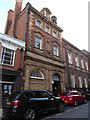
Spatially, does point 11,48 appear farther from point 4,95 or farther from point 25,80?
point 4,95

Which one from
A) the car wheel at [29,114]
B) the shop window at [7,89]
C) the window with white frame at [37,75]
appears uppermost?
the window with white frame at [37,75]

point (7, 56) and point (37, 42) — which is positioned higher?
point (37, 42)

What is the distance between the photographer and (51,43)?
1892 centimetres

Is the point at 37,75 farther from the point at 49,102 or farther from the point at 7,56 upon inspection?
the point at 49,102

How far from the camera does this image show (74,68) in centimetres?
2330

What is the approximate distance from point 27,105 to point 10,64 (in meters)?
6.20

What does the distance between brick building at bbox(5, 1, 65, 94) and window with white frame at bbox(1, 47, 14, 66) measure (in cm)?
162

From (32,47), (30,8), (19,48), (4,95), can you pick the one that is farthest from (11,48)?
(30,8)

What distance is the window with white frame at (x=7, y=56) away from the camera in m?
12.4

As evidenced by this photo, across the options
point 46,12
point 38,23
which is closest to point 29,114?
point 38,23

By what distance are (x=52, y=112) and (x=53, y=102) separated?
0.89 m

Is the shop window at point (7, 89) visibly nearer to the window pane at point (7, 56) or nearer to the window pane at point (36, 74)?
the window pane at point (7, 56)

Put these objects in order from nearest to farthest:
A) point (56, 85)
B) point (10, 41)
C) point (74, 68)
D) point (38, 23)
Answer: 1. point (10, 41)
2. point (38, 23)
3. point (56, 85)
4. point (74, 68)

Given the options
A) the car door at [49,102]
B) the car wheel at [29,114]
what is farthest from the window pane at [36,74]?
the car wheel at [29,114]
